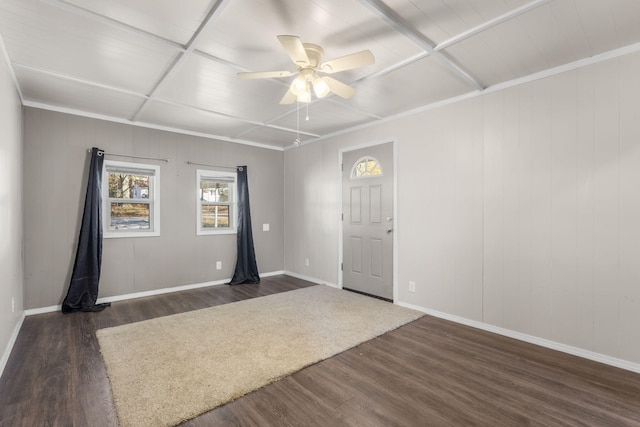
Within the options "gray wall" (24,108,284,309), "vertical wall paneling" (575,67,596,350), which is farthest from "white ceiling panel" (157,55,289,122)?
"vertical wall paneling" (575,67,596,350)

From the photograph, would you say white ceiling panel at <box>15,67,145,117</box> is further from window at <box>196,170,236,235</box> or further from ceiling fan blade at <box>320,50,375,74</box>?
ceiling fan blade at <box>320,50,375,74</box>

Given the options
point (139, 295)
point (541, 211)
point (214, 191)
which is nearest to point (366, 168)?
point (541, 211)

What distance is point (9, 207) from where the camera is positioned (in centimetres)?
275

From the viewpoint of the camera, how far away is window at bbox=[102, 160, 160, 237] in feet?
14.0

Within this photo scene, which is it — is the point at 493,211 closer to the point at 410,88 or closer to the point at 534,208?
the point at 534,208

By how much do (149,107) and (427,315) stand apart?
14.0 ft

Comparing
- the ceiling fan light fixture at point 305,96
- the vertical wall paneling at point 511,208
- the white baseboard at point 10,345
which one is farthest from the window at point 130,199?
the vertical wall paneling at point 511,208

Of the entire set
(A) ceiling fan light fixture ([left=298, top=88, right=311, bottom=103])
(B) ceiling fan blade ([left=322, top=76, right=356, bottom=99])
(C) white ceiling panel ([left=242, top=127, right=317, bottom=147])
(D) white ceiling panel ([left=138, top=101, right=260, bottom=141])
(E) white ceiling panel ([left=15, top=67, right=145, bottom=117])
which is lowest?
(A) ceiling fan light fixture ([left=298, top=88, right=311, bottom=103])

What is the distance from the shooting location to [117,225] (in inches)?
172

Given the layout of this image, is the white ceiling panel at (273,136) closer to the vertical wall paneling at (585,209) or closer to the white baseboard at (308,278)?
the white baseboard at (308,278)

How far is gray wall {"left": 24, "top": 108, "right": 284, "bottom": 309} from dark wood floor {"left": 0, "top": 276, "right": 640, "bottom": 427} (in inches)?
45.1

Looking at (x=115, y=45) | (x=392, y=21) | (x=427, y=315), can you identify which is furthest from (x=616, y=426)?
(x=115, y=45)

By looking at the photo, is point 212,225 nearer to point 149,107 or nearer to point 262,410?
point 149,107

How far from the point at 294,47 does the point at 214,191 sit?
3783mm
